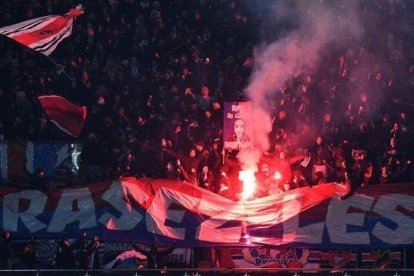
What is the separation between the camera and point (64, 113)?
1908 centimetres

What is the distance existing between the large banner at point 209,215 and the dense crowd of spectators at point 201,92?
1.73ft

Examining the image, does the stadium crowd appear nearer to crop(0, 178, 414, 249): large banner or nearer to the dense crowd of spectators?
the dense crowd of spectators

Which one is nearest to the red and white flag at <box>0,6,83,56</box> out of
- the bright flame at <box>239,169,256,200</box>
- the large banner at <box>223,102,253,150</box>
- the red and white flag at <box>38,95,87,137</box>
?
the red and white flag at <box>38,95,87,137</box>

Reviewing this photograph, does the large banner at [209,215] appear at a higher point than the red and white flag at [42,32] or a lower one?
A: lower

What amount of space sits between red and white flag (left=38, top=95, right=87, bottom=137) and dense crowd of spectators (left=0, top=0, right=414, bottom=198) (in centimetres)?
36

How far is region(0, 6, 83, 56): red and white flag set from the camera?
18625 millimetres

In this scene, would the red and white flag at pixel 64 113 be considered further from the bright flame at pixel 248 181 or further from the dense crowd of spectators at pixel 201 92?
the bright flame at pixel 248 181

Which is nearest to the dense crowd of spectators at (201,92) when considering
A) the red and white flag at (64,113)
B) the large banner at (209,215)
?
the red and white flag at (64,113)

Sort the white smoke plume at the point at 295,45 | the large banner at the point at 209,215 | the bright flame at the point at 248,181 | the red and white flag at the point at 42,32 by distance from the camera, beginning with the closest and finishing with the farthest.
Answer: the large banner at the point at 209,215 < the bright flame at the point at 248,181 < the red and white flag at the point at 42,32 < the white smoke plume at the point at 295,45

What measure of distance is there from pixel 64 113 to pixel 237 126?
3.74 meters

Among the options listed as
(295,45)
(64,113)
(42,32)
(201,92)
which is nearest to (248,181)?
(201,92)

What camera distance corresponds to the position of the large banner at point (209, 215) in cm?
1656

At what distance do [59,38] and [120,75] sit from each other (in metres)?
1.80

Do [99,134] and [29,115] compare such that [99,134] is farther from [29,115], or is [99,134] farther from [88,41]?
[88,41]
